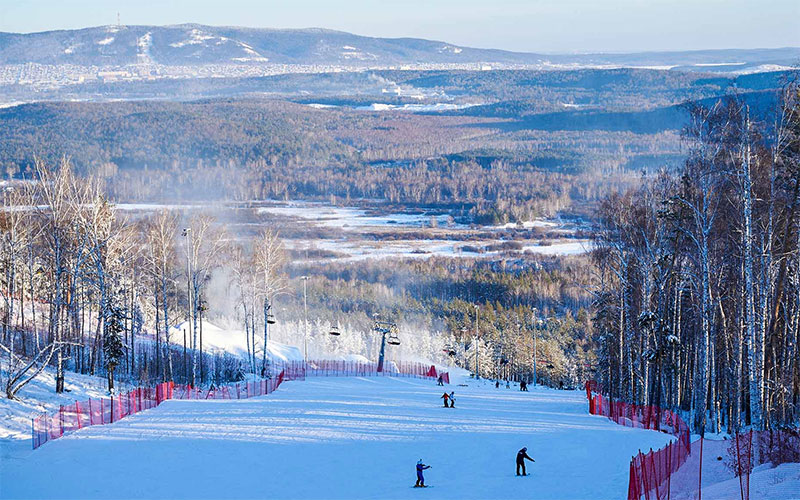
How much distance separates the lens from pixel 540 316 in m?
97.9

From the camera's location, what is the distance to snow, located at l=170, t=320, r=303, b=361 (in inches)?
2121

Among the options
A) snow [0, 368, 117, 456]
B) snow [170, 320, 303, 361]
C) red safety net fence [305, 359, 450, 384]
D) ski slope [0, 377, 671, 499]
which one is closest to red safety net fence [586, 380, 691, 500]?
ski slope [0, 377, 671, 499]

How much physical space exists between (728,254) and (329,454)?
41.8 ft

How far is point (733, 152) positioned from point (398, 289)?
80700 mm

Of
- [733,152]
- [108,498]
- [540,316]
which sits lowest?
[540,316]

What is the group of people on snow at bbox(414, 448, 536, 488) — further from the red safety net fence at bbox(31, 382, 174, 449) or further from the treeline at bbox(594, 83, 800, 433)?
the red safety net fence at bbox(31, 382, 174, 449)

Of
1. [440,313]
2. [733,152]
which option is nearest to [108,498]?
[733,152]

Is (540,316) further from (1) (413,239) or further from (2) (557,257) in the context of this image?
(1) (413,239)

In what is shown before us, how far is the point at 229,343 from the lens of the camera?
2195 inches

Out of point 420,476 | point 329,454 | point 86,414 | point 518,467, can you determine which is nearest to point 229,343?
point 86,414

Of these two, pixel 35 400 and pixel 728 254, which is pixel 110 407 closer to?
pixel 35 400

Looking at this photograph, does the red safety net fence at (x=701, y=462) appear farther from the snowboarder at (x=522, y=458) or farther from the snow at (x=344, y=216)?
the snow at (x=344, y=216)

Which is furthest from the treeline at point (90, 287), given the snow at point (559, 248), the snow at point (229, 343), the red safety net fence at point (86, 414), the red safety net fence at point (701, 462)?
the snow at point (559, 248)

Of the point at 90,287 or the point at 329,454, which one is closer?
the point at 329,454
